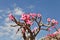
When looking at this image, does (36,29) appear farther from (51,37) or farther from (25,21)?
(51,37)

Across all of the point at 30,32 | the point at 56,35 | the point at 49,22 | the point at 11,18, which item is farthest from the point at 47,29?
the point at 56,35

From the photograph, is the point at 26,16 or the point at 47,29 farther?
the point at 47,29

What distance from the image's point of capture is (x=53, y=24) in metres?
34.2

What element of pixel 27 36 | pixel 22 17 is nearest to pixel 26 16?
pixel 22 17

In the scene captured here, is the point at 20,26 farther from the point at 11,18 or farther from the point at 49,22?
the point at 49,22

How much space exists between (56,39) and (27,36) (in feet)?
38.0

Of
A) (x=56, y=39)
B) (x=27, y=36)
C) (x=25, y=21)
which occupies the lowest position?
(x=56, y=39)

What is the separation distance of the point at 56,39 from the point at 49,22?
926 centimetres

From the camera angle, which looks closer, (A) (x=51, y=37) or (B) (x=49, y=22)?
(B) (x=49, y=22)

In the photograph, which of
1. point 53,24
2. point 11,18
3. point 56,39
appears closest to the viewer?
point 11,18

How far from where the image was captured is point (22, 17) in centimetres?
3158

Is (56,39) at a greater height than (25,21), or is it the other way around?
(25,21)

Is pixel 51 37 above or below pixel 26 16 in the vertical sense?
below

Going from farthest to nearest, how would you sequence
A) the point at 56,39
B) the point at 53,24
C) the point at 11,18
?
the point at 56,39 < the point at 53,24 < the point at 11,18
